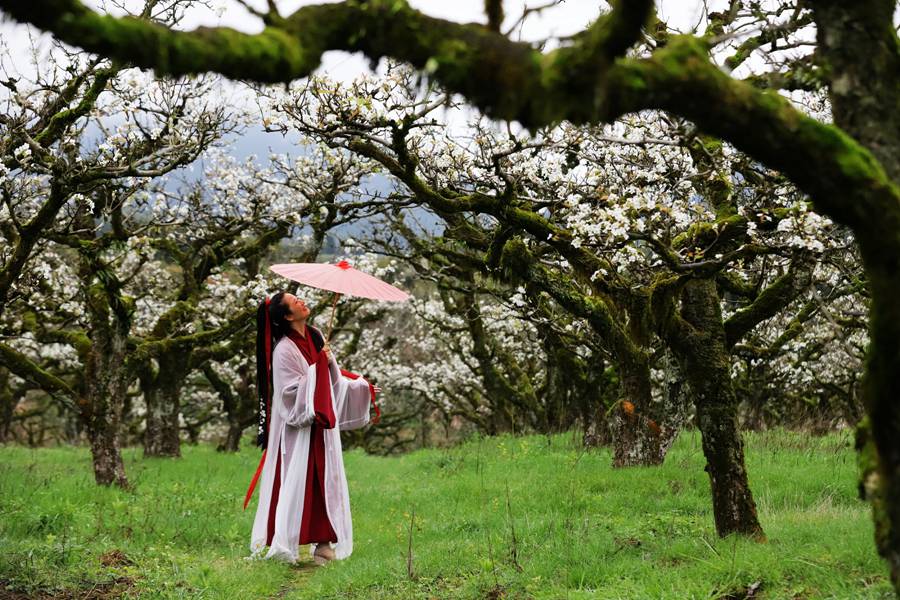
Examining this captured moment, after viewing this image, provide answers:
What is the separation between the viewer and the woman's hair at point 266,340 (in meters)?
9.13

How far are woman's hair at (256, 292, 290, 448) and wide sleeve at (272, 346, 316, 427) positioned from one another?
0.12m

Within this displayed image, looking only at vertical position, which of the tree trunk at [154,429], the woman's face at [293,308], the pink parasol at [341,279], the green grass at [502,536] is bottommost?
the green grass at [502,536]

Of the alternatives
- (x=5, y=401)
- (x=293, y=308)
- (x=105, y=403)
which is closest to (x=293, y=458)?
(x=293, y=308)

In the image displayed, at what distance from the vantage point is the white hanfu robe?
8539 millimetres

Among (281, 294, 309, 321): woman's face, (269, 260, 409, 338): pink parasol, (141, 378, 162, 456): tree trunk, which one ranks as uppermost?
(269, 260, 409, 338): pink parasol

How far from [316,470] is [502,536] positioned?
94.3 inches

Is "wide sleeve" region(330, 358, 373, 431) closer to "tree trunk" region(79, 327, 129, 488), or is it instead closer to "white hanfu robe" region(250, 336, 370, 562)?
"white hanfu robe" region(250, 336, 370, 562)

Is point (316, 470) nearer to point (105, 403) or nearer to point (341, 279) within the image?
point (341, 279)

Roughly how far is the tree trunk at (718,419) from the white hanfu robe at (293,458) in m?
4.05

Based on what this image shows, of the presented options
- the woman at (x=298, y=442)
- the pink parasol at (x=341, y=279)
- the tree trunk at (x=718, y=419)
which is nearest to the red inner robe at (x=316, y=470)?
the woman at (x=298, y=442)

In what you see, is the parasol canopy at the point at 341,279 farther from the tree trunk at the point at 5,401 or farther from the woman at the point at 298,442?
the tree trunk at the point at 5,401

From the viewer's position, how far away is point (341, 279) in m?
8.34

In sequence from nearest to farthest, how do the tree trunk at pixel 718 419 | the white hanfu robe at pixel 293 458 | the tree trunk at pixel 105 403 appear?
the tree trunk at pixel 718 419 < the white hanfu robe at pixel 293 458 < the tree trunk at pixel 105 403

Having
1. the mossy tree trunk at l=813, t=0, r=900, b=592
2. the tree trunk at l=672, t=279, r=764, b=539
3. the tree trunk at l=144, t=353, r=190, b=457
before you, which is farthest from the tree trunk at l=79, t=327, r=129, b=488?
the mossy tree trunk at l=813, t=0, r=900, b=592
